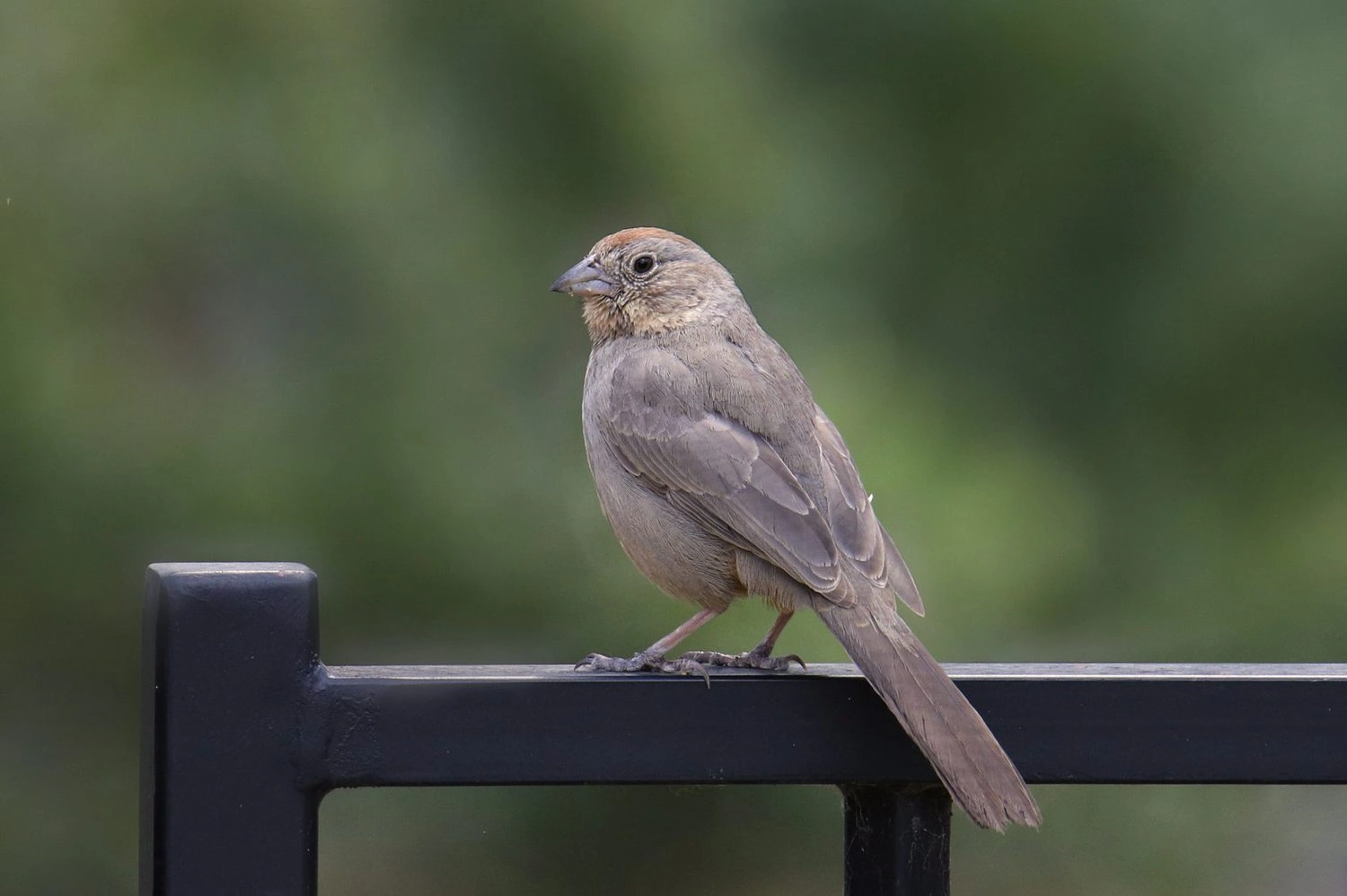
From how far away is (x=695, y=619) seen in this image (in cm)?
385

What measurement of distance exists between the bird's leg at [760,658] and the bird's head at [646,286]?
0.94 meters

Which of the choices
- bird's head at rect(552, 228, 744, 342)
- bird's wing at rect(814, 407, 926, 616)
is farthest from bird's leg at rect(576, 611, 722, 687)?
bird's head at rect(552, 228, 744, 342)

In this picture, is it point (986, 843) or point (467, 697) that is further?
point (986, 843)

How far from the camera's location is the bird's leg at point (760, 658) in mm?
3184

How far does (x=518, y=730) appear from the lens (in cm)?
229

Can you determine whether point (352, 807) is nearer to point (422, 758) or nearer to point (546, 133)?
point (546, 133)

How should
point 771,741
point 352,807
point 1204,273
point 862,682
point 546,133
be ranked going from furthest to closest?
point 1204,273, point 546,133, point 352,807, point 862,682, point 771,741

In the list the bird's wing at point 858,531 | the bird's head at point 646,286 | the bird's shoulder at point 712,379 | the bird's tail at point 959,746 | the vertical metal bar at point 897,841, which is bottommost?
the vertical metal bar at point 897,841

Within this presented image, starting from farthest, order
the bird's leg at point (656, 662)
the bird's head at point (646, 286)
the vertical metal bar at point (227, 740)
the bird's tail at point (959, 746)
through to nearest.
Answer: the bird's head at point (646, 286)
the bird's leg at point (656, 662)
the bird's tail at point (959, 746)
the vertical metal bar at point (227, 740)

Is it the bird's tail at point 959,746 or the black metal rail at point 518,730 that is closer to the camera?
the black metal rail at point 518,730

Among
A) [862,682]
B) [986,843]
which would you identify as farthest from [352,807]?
[862,682]

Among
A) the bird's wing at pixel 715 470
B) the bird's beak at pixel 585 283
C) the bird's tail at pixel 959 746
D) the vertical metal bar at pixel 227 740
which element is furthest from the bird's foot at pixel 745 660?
the bird's beak at pixel 585 283

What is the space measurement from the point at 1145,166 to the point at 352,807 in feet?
13.9

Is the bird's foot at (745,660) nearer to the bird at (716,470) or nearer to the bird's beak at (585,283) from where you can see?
the bird at (716,470)
